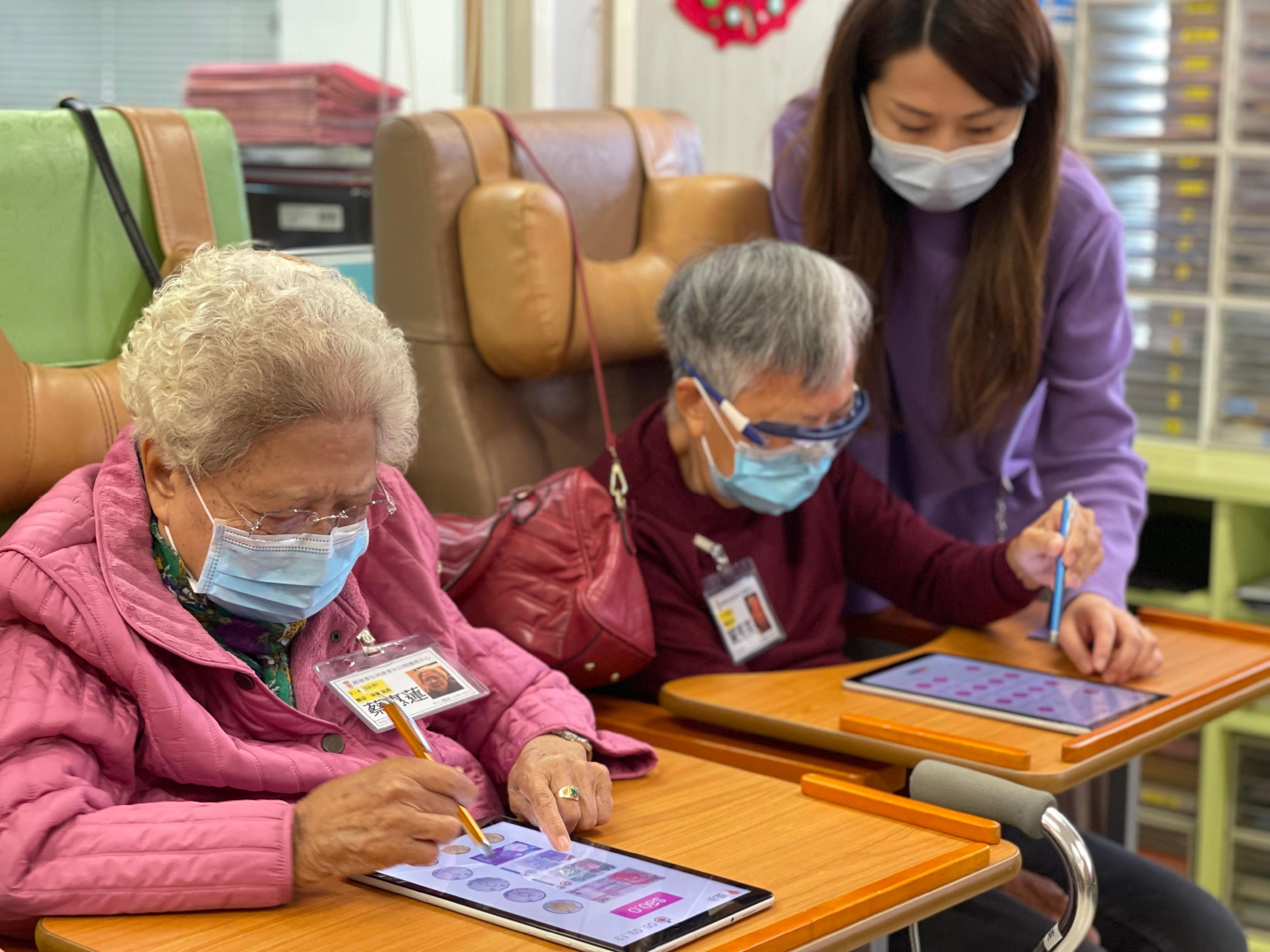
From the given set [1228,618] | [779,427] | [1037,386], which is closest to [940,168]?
[1037,386]

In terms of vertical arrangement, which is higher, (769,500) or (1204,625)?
(769,500)

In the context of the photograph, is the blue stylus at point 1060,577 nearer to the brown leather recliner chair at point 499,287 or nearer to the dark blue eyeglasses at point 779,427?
the dark blue eyeglasses at point 779,427

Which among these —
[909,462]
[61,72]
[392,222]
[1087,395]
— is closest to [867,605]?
[909,462]

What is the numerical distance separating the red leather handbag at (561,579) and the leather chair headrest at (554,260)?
29 centimetres

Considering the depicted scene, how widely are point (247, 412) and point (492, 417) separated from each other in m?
0.89

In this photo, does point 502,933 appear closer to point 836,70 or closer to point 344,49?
point 836,70

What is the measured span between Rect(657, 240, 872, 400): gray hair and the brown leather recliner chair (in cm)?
21

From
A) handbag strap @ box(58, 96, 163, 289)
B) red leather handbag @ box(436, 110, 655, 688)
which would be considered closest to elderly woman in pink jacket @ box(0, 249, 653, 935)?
red leather handbag @ box(436, 110, 655, 688)

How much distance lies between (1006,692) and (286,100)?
67.4 inches

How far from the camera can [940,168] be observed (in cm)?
210

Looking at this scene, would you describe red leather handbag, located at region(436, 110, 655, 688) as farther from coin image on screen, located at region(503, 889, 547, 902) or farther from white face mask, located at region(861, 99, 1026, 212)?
Answer: white face mask, located at region(861, 99, 1026, 212)

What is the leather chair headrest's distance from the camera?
6.75 feet

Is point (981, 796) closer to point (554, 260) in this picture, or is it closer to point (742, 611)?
point (742, 611)

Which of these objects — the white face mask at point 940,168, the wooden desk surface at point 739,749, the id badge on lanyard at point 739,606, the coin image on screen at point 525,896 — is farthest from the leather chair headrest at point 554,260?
the coin image on screen at point 525,896
